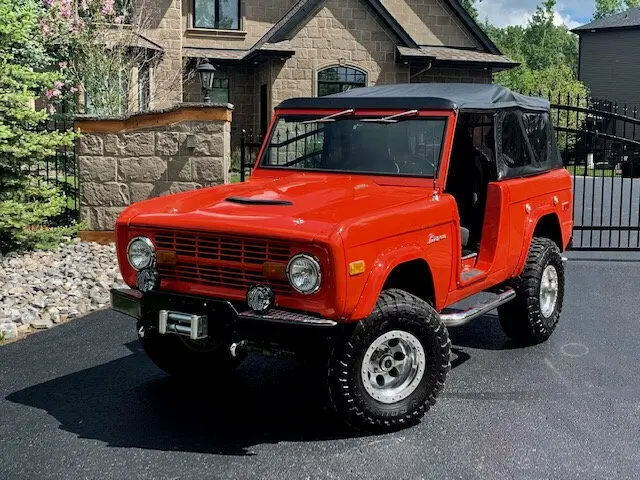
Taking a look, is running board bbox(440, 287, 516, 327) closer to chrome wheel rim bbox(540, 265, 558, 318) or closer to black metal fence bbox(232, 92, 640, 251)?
chrome wheel rim bbox(540, 265, 558, 318)

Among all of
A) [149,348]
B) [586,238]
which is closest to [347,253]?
[149,348]

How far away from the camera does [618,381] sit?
5.87 meters

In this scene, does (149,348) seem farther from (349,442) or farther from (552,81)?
(552,81)

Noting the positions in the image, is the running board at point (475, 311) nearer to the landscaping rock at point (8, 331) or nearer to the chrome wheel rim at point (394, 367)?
the chrome wheel rim at point (394, 367)

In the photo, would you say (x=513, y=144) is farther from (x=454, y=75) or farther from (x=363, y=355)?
(x=454, y=75)

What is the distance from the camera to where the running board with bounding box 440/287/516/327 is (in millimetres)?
5355

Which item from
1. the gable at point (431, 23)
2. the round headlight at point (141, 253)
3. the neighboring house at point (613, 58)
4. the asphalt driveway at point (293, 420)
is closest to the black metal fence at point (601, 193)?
the asphalt driveway at point (293, 420)

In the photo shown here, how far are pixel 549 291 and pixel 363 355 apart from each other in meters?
2.92

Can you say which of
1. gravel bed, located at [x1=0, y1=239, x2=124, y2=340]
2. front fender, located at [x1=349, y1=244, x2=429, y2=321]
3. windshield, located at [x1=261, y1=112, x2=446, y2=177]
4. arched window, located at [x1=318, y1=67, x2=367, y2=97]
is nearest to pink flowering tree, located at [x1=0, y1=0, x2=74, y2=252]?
gravel bed, located at [x1=0, y1=239, x2=124, y2=340]

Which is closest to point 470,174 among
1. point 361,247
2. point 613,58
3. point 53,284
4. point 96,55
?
point 361,247

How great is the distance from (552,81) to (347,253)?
43.1m

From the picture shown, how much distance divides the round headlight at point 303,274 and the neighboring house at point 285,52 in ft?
67.5

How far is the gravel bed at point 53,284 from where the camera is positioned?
761cm

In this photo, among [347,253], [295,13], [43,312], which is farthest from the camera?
[295,13]
